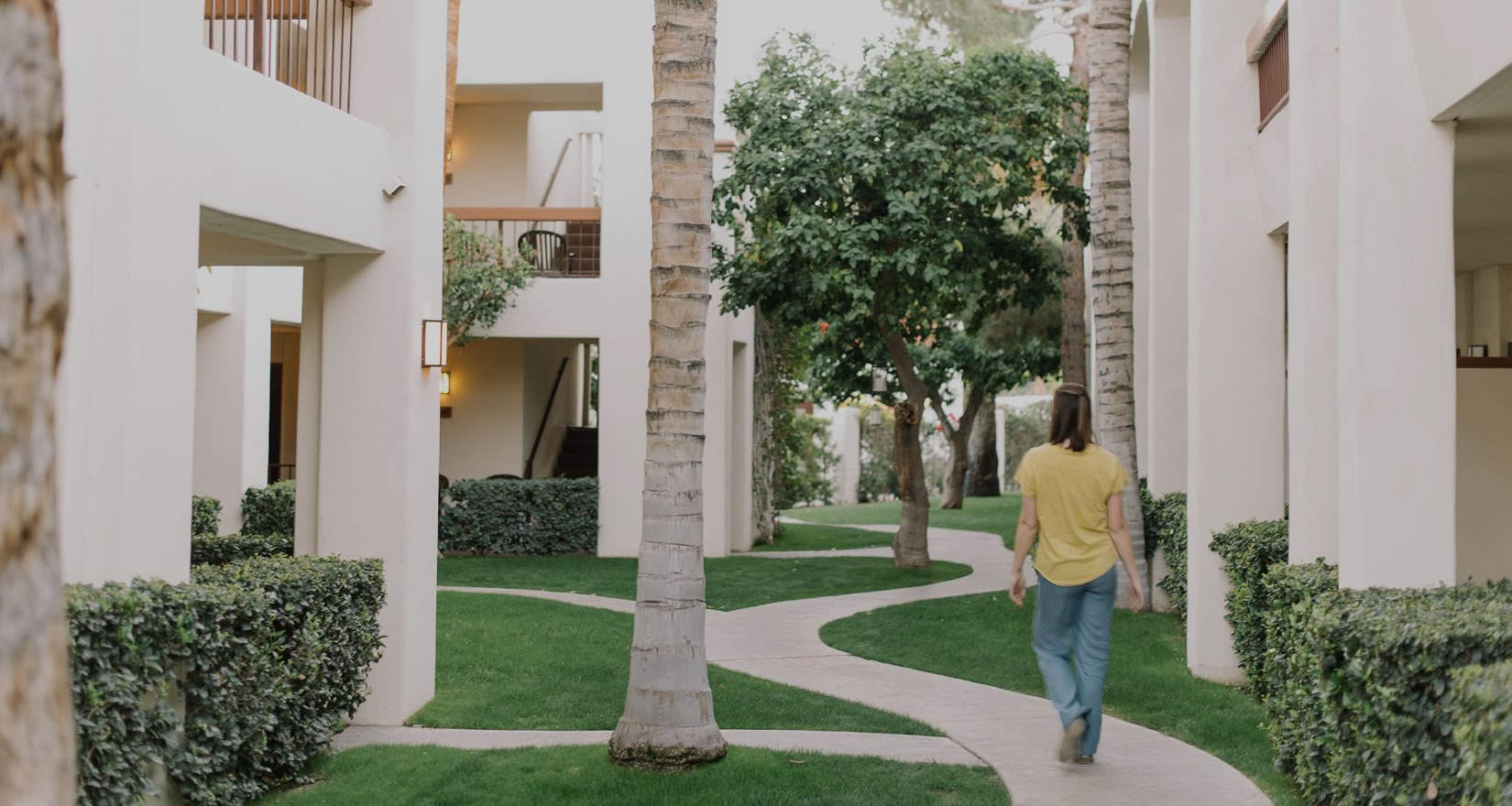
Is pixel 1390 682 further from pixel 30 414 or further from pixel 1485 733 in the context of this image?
pixel 30 414

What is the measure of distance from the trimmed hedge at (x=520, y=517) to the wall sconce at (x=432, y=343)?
9873mm

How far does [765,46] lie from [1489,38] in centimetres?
1111

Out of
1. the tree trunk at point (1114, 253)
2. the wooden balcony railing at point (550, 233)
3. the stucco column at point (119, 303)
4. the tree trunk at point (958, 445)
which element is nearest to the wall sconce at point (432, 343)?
the stucco column at point (119, 303)

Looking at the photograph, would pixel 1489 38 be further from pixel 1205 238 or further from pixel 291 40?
pixel 291 40

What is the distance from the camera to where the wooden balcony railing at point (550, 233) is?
18031mm

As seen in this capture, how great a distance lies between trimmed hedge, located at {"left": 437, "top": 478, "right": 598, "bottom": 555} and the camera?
17.5 meters

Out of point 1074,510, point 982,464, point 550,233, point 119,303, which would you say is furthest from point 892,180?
point 982,464

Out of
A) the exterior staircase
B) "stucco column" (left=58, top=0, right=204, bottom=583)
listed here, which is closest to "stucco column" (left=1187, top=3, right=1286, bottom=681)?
"stucco column" (left=58, top=0, right=204, bottom=583)

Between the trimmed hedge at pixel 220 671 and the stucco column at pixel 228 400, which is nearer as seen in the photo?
the trimmed hedge at pixel 220 671

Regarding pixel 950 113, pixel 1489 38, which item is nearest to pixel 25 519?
pixel 1489 38

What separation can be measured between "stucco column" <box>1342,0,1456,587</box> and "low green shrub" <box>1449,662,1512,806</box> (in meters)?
1.35

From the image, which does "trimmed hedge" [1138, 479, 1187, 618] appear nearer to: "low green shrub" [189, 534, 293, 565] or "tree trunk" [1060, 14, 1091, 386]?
"tree trunk" [1060, 14, 1091, 386]

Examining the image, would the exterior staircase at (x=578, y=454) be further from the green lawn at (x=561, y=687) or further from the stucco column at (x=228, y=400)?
the green lawn at (x=561, y=687)

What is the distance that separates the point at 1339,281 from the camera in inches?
221
